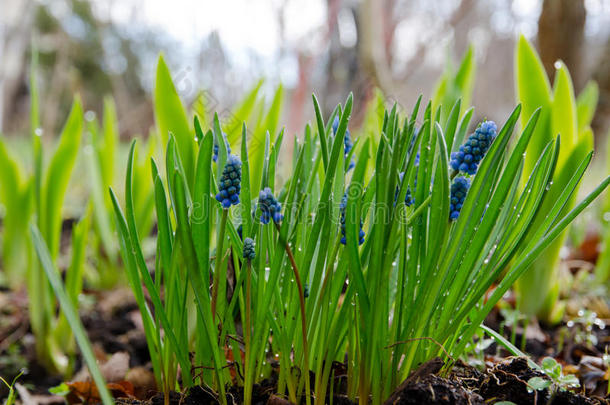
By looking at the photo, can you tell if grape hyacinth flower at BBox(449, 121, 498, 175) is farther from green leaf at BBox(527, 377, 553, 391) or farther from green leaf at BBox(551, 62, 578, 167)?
green leaf at BBox(551, 62, 578, 167)

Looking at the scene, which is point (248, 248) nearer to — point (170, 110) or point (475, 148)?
point (475, 148)

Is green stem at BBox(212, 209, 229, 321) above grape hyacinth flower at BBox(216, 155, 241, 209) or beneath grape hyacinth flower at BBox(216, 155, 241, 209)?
beneath

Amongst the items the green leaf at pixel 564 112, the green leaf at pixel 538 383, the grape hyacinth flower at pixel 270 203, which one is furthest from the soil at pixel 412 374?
the green leaf at pixel 564 112

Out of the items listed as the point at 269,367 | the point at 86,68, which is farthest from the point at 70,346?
the point at 86,68

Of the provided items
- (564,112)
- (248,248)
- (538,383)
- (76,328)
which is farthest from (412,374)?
(564,112)

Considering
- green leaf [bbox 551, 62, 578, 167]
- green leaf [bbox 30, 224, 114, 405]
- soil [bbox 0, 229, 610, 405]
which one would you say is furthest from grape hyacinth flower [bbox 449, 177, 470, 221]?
green leaf [bbox 551, 62, 578, 167]

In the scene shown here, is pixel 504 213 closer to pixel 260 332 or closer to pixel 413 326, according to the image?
pixel 413 326
